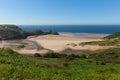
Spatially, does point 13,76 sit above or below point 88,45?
above

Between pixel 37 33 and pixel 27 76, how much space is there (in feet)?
430

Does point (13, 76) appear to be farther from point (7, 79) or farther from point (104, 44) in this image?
point (104, 44)

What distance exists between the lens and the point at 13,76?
16.5 meters

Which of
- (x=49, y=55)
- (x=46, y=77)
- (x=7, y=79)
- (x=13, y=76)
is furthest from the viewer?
(x=49, y=55)

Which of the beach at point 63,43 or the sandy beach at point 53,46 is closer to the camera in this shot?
the sandy beach at point 53,46

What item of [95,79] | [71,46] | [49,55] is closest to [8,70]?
[95,79]

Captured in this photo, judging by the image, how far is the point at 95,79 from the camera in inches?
811

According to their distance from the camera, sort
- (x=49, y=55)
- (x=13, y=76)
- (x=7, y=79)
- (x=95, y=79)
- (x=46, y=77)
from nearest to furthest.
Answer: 1. (x=7, y=79)
2. (x=13, y=76)
3. (x=46, y=77)
4. (x=95, y=79)
5. (x=49, y=55)

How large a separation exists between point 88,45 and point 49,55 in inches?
1306

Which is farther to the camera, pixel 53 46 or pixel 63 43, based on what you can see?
pixel 63 43

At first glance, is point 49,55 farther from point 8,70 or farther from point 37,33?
point 37,33

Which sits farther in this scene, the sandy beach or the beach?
the beach

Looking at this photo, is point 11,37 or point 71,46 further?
point 11,37

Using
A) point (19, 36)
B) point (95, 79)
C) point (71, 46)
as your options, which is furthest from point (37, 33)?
point (95, 79)
